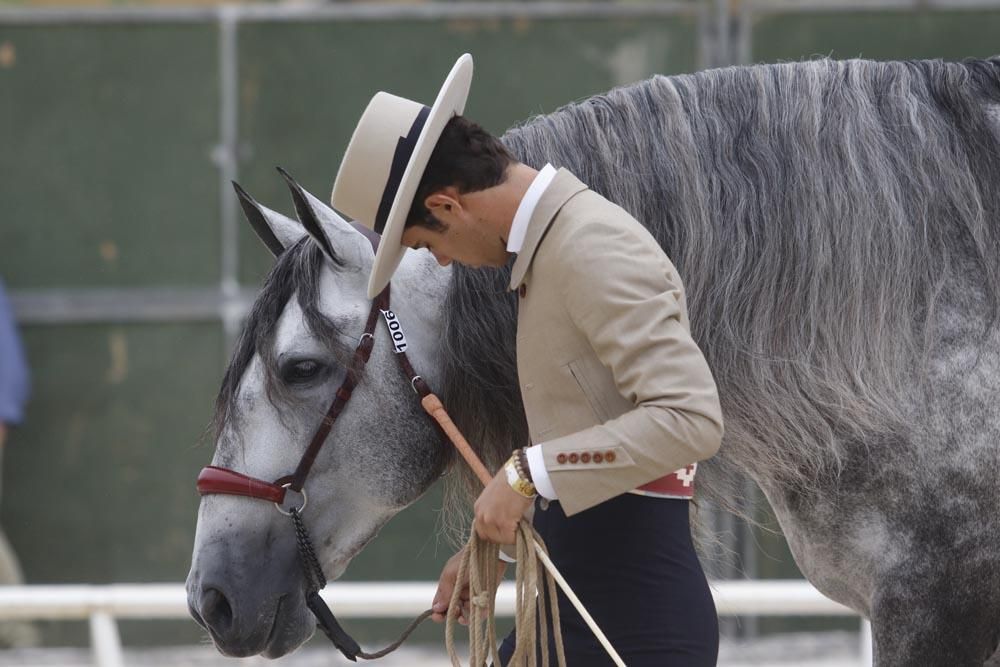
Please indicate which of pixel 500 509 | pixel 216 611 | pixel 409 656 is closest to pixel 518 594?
pixel 500 509

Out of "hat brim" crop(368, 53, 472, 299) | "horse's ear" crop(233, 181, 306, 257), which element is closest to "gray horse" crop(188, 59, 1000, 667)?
"horse's ear" crop(233, 181, 306, 257)

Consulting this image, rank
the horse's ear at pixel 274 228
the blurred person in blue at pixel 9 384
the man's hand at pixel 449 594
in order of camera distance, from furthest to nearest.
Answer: the blurred person in blue at pixel 9 384 < the horse's ear at pixel 274 228 < the man's hand at pixel 449 594

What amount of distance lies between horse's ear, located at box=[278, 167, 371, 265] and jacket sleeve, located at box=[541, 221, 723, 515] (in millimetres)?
649

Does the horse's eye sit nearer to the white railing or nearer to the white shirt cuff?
the white shirt cuff

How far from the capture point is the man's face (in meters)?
2.35

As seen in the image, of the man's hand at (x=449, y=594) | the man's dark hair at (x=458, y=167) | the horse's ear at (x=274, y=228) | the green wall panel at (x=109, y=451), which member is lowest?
the green wall panel at (x=109, y=451)

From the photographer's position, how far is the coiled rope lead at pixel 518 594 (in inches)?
92.4

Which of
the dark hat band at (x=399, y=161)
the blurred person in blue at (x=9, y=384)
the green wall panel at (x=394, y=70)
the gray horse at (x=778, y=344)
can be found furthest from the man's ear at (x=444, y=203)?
the blurred person in blue at (x=9, y=384)

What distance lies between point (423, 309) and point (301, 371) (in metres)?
0.27

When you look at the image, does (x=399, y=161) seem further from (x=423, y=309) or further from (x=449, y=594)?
(x=449, y=594)

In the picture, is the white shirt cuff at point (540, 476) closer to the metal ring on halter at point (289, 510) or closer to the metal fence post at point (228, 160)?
the metal ring on halter at point (289, 510)

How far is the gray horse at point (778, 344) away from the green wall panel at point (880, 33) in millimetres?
3496

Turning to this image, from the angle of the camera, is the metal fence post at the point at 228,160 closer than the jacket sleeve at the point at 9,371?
No

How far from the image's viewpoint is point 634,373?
218 centimetres
